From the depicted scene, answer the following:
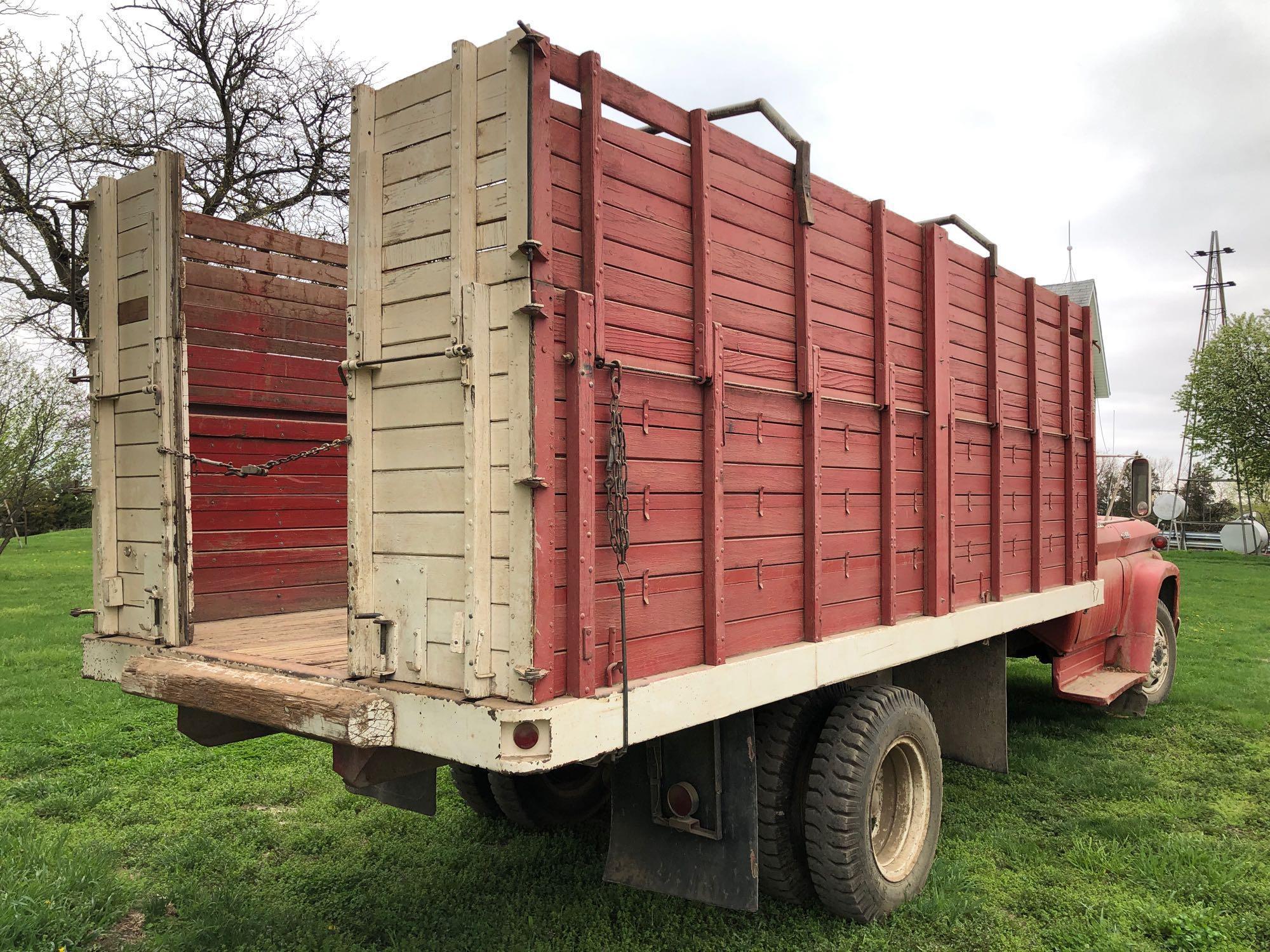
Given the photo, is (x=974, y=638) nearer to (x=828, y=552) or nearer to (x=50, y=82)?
(x=828, y=552)

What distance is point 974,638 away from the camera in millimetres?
4633

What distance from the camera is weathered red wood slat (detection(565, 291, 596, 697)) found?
99.5 inches

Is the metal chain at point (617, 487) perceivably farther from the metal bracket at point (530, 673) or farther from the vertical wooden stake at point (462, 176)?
the vertical wooden stake at point (462, 176)

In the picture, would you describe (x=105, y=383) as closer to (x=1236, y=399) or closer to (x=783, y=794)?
(x=783, y=794)

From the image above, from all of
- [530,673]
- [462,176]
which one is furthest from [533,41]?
[530,673]

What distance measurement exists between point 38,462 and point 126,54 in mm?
9259

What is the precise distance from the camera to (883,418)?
4.05 m

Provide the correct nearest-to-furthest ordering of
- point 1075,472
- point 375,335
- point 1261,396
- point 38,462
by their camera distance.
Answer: point 375,335 → point 1075,472 → point 38,462 → point 1261,396

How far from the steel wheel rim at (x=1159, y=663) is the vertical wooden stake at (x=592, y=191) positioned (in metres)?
6.66

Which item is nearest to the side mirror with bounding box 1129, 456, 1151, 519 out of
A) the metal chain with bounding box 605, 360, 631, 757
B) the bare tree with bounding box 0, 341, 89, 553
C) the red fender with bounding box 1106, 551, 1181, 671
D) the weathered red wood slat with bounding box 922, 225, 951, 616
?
the red fender with bounding box 1106, 551, 1181, 671

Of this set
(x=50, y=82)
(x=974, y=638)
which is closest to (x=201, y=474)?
(x=974, y=638)

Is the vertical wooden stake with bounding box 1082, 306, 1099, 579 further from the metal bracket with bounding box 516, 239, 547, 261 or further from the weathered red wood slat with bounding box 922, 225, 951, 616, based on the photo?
the metal bracket with bounding box 516, 239, 547, 261

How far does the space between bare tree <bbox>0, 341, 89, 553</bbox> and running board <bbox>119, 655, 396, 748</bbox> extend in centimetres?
1466

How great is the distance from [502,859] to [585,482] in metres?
2.66
